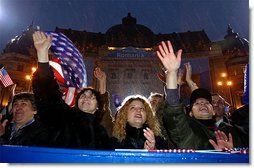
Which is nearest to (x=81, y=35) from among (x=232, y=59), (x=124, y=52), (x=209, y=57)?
Answer: (x=124, y=52)

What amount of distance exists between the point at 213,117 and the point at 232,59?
15.9m

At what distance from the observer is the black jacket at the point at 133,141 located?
2.09 m

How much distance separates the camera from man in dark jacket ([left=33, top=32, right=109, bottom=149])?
1933 millimetres

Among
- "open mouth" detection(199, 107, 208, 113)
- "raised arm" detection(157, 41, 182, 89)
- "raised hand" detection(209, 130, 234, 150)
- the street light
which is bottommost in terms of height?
"raised hand" detection(209, 130, 234, 150)

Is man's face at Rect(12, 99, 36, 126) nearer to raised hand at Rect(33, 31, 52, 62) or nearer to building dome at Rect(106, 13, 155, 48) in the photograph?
raised hand at Rect(33, 31, 52, 62)

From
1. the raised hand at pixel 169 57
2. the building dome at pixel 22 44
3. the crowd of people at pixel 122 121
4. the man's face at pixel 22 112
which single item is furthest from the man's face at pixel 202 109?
the building dome at pixel 22 44

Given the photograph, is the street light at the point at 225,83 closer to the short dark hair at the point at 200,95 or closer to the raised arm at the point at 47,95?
the short dark hair at the point at 200,95

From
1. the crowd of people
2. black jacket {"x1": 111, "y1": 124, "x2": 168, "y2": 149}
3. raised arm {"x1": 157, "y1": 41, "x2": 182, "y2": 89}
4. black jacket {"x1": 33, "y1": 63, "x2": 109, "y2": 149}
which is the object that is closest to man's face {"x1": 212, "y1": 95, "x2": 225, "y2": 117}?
the crowd of people

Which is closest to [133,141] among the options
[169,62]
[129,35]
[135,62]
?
[169,62]

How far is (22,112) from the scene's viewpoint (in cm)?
231

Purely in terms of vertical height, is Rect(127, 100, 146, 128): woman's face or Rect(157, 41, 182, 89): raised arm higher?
Rect(157, 41, 182, 89): raised arm

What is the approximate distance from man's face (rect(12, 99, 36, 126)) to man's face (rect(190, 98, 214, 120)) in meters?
1.47

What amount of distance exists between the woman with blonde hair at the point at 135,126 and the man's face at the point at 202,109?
35cm

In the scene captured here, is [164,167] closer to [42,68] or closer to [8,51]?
[42,68]
